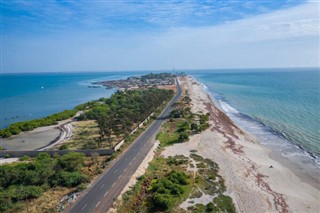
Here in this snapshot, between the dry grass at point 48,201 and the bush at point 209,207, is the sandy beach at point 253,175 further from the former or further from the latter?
the dry grass at point 48,201

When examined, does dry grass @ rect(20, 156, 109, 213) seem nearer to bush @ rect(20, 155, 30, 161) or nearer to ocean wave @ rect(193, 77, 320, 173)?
bush @ rect(20, 155, 30, 161)

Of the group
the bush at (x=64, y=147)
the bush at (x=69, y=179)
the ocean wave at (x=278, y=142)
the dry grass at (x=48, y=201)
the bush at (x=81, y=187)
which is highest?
the bush at (x=64, y=147)

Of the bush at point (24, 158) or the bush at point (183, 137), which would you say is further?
the bush at point (183, 137)

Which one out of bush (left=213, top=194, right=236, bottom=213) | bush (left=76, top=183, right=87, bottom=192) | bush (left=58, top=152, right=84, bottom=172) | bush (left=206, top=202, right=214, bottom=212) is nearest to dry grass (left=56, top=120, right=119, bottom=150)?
bush (left=58, top=152, right=84, bottom=172)

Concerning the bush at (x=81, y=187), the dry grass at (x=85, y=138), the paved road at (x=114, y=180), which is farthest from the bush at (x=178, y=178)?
the dry grass at (x=85, y=138)

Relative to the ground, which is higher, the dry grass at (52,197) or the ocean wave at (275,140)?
the dry grass at (52,197)

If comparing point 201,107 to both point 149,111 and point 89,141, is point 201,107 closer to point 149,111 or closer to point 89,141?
point 149,111

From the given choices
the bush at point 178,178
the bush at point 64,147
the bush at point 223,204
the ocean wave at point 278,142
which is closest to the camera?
the bush at point 223,204
